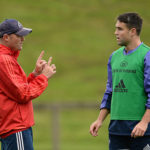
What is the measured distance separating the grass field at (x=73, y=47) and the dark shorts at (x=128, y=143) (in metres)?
8.10

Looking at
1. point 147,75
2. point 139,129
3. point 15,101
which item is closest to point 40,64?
point 15,101

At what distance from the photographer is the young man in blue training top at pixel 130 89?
448 centimetres

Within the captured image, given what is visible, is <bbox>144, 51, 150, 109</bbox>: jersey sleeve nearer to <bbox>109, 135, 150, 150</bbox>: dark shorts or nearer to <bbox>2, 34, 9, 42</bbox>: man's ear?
<bbox>109, 135, 150, 150</bbox>: dark shorts

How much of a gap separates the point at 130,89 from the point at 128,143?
0.49m

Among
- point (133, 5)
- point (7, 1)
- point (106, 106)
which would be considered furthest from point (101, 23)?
point (106, 106)

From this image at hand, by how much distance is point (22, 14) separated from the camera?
89.0 ft

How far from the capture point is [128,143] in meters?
4.59

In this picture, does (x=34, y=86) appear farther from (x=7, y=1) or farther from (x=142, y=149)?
(x=7, y=1)

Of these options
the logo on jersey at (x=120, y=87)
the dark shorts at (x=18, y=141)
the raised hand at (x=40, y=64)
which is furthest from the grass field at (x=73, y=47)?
the logo on jersey at (x=120, y=87)

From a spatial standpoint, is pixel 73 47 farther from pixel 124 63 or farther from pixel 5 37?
pixel 124 63

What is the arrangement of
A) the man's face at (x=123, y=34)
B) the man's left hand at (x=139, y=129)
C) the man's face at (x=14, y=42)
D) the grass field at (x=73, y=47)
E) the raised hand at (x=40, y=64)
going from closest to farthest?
the man's left hand at (x=139, y=129), the man's face at (x=123, y=34), the man's face at (x=14, y=42), the raised hand at (x=40, y=64), the grass field at (x=73, y=47)

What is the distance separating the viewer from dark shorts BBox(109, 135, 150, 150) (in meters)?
4.48

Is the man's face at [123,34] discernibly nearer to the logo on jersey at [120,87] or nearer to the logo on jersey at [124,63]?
the logo on jersey at [124,63]

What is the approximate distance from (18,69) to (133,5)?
25000mm
